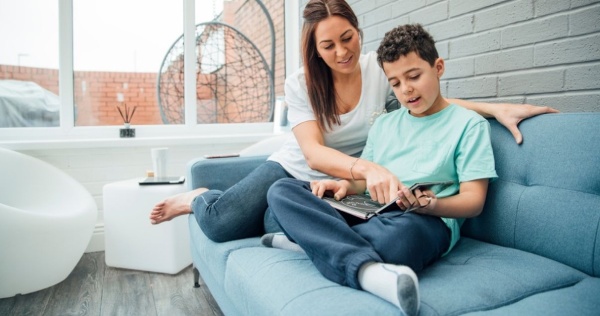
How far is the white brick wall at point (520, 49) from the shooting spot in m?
1.42

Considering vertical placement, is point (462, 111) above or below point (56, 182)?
above

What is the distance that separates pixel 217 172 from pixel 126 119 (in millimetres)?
1387

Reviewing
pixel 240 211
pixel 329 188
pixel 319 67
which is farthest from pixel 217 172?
pixel 329 188

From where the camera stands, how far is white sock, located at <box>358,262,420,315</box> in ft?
2.79

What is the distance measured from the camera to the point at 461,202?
3.92ft

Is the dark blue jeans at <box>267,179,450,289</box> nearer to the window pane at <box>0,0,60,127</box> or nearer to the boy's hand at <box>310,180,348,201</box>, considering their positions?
the boy's hand at <box>310,180,348,201</box>

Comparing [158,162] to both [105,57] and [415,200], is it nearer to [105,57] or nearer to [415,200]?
[105,57]

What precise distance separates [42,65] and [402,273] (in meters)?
2.80

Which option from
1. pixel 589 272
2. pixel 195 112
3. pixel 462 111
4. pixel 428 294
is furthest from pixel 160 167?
pixel 589 272

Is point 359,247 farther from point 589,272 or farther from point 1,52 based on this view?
A: point 1,52

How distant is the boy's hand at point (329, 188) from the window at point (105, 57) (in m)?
2.09

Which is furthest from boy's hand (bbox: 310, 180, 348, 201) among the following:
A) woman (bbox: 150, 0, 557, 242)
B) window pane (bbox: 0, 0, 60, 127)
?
window pane (bbox: 0, 0, 60, 127)

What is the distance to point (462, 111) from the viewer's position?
1359 millimetres

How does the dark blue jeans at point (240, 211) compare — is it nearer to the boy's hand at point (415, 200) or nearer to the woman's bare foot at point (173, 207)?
the woman's bare foot at point (173, 207)
